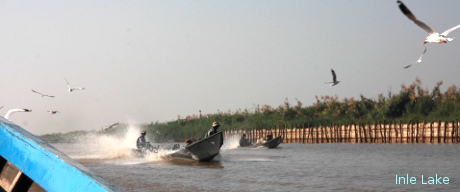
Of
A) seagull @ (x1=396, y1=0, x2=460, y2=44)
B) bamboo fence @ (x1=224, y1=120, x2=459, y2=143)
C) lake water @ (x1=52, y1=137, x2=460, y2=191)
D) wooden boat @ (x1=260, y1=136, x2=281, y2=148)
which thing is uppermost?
seagull @ (x1=396, y1=0, x2=460, y2=44)

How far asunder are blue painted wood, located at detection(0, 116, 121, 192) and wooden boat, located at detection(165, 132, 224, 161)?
26.6 m

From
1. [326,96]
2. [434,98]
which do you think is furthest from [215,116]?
[434,98]

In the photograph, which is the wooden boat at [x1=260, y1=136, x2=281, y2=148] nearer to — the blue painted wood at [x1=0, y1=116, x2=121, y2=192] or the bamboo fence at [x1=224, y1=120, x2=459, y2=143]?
the bamboo fence at [x1=224, y1=120, x2=459, y2=143]

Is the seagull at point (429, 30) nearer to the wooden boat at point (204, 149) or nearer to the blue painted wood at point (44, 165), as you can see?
the blue painted wood at point (44, 165)

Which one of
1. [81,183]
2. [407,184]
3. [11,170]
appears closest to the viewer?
→ [81,183]

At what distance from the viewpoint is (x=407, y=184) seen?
74.0ft

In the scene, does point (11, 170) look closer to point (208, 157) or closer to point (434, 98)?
point (208, 157)

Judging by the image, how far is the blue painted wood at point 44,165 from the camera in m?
3.55

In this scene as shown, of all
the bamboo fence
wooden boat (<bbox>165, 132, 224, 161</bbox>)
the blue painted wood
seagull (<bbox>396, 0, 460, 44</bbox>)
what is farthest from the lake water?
the blue painted wood

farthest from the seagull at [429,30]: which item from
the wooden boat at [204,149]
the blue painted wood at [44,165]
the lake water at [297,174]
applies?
the wooden boat at [204,149]

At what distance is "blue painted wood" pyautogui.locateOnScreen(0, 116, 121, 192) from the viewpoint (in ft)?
11.7

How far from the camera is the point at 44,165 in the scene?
3666 mm

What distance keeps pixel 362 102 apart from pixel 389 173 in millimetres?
40611

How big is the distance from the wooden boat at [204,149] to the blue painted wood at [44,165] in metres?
26.6
